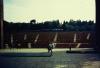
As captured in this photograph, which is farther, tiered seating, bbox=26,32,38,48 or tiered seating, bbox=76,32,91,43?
tiered seating, bbox=26,32,38,48

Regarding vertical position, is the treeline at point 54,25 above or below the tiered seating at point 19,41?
above

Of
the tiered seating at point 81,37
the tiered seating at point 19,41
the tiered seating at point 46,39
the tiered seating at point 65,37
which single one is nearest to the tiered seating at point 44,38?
the tiered seating at point 46,39

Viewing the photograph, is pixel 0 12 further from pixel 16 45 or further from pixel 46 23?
pixel 46 23

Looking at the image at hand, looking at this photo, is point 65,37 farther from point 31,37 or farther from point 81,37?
point 31,37

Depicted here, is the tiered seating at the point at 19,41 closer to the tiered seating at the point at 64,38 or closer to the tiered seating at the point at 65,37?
the tiered seating at the point at 64,38

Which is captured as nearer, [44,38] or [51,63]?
[51,63]

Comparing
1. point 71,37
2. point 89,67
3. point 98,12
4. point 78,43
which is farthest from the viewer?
point 71,37

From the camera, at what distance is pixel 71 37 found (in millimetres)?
47625

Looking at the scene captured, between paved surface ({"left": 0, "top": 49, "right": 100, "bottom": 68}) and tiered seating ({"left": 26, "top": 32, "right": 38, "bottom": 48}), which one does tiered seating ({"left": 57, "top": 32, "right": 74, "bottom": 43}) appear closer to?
tiered seating ({"left": 26, "top": 32, "right": 38, "bottom": 48})

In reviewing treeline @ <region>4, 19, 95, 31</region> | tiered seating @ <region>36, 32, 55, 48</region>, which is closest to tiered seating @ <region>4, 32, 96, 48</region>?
tiered seating @ <region>36, 32, 55, 48</region>

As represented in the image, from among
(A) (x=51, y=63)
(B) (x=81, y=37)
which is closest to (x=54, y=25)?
(B) (x=81, y=37)

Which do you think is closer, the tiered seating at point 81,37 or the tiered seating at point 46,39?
the tiered seating at point 46,39

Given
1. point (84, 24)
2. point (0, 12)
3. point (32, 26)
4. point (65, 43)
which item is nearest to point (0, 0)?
point (0, 12)

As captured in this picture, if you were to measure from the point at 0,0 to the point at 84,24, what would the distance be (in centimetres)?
3243
